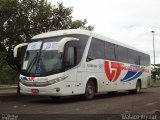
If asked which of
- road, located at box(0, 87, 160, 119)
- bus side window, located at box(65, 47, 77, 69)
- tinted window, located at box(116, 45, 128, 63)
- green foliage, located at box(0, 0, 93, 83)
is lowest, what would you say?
road, located at box(0, 87, 160, 119)

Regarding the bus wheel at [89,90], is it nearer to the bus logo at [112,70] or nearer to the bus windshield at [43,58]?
the bus logo at [112,70]

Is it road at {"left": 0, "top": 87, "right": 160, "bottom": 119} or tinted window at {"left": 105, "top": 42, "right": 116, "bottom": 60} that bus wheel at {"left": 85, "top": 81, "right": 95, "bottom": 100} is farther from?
tinted window at {"left": 105, "top": 42, "right": 116, "bottom": 60}

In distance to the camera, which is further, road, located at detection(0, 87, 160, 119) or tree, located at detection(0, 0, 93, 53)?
tree, located at detection(0, 0, 93, 53)

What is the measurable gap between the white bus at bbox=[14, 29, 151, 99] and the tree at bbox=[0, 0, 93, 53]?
3.80 metres

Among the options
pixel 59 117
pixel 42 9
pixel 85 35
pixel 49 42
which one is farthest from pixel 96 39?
pixel 59 117

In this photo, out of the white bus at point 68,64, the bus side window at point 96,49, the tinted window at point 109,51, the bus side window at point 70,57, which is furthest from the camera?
the tinted window at point 109,51

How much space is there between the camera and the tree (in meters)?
22.9

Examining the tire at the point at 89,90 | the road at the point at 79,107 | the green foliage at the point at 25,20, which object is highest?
the green foliage at the point at 25,20

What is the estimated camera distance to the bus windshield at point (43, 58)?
17.1 m

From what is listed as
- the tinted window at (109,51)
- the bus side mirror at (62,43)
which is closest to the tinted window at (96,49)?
the tinted window at (109,51)

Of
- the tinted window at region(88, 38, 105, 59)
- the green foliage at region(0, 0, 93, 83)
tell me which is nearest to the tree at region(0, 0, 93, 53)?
the green foliage at region(0, 0, 93, 83)

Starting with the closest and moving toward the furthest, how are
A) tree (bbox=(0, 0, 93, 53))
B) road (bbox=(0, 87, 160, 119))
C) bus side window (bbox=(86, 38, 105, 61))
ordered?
road (bbox=(0, 87, 160, 119)) → bus side window (bbox=(86, 38, 105, 61)) → tree (bbox=(0, 0, 93, 53))

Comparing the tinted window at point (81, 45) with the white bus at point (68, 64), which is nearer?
the white bus at point (68, 64)

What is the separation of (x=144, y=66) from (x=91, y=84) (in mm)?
10814
